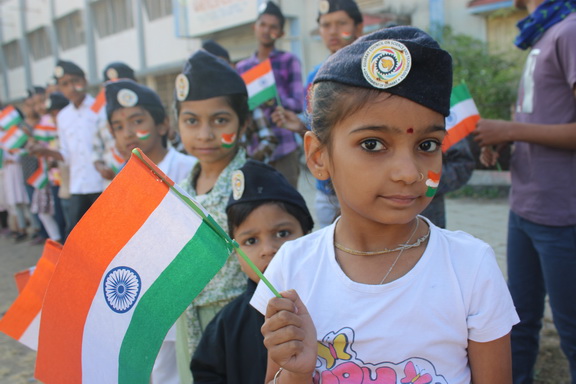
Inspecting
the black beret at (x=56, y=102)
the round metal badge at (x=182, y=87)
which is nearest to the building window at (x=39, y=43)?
the black beret at (x=56, y=102)

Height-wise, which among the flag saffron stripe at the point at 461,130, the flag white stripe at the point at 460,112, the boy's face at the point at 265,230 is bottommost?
the boy's face at the point at 265,230

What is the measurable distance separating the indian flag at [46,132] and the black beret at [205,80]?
4908 mm

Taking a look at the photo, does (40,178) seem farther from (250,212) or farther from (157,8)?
(157,8)

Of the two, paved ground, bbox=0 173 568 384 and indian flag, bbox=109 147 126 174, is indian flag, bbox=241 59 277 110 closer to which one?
paved ground, bbox=0 173 568 384

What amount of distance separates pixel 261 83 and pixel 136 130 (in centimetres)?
83

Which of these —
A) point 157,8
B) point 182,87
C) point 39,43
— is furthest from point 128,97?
point 39,43

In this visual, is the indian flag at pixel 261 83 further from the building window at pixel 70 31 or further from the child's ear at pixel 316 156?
the building window at pixel 70 31

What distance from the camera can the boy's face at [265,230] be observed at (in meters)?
1.95

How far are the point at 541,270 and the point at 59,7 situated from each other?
2444cm

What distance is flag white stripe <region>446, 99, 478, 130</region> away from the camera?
2344mm

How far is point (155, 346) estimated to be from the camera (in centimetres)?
137

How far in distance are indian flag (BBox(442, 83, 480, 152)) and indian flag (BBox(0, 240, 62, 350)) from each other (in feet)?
5.82

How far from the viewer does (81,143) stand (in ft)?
17.8

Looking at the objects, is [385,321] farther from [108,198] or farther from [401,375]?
[108,198]
